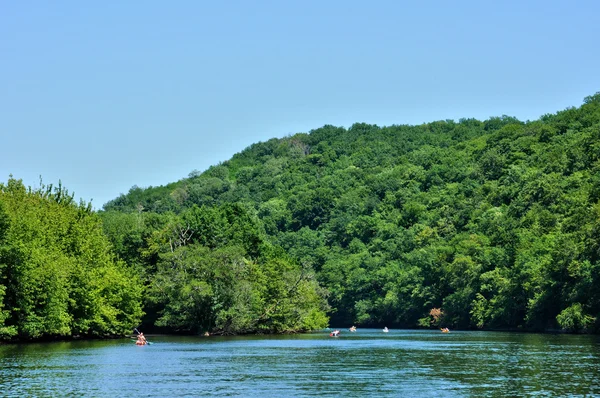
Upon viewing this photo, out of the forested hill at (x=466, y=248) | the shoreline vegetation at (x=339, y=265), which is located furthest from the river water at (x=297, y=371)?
the forested hill at (x=466, y=248)

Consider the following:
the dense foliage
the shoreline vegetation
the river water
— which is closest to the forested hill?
the shoreline vegetation

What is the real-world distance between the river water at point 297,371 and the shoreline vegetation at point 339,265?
8.48 m

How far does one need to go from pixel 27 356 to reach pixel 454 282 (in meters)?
93.2

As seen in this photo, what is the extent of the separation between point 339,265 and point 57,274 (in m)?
109

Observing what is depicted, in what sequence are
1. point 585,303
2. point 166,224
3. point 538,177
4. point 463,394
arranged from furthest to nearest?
point 538,177 < point 166,224 < point 585,303 < point 463,394

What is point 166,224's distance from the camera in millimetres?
114125

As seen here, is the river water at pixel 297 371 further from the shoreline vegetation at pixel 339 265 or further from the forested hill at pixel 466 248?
the forested hill at pixel 466 248

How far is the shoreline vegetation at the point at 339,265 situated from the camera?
85688 millimetres

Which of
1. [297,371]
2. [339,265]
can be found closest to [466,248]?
[339,265]

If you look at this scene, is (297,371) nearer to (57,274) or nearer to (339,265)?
(57,274)

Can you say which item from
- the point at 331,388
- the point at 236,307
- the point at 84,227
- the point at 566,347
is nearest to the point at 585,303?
the point at 566,347

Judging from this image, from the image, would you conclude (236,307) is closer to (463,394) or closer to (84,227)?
(84,227)

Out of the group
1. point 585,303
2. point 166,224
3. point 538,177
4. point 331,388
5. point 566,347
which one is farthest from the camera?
point 538,177

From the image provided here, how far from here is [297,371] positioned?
183ft
